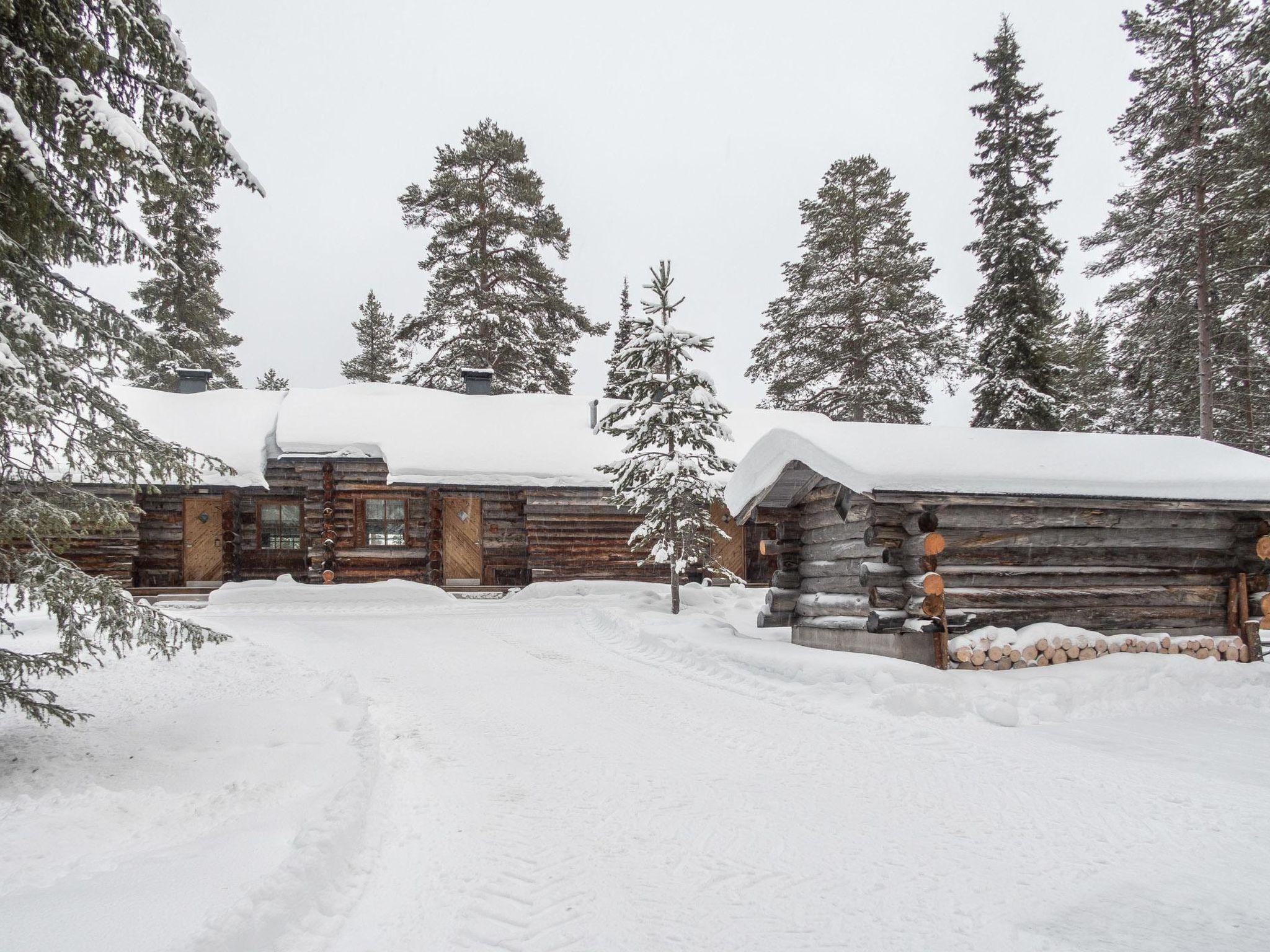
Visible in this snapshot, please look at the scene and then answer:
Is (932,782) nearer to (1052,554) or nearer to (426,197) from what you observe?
(1052,554)

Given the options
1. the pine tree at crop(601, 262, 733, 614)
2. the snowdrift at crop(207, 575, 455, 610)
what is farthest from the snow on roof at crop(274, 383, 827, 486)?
the pine tree at crop(601, 262, 733, 614)

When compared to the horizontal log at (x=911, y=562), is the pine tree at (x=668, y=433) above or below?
above

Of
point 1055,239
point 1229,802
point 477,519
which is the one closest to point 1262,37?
point 1055,239

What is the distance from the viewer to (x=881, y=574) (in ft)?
28.1

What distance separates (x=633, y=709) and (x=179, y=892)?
4428mm

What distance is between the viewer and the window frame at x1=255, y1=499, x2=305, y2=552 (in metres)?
19.8

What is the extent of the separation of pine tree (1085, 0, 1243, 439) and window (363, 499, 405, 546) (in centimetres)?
1888

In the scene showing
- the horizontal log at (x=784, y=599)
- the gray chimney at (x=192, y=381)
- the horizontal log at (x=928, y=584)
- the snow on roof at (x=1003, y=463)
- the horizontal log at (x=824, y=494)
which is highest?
the gray chimney at (x=192, y=381)

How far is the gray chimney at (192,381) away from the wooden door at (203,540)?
534 cm

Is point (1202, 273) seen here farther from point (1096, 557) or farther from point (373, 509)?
point (373, 509)

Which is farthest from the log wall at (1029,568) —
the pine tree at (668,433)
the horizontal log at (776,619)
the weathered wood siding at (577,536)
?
the weathered wood siding at (577,536)

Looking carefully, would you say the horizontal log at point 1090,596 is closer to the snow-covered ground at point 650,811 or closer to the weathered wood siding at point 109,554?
the snow-covered ground at point 650,811

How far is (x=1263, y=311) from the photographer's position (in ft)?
47.4

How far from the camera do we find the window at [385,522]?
1977 cm
